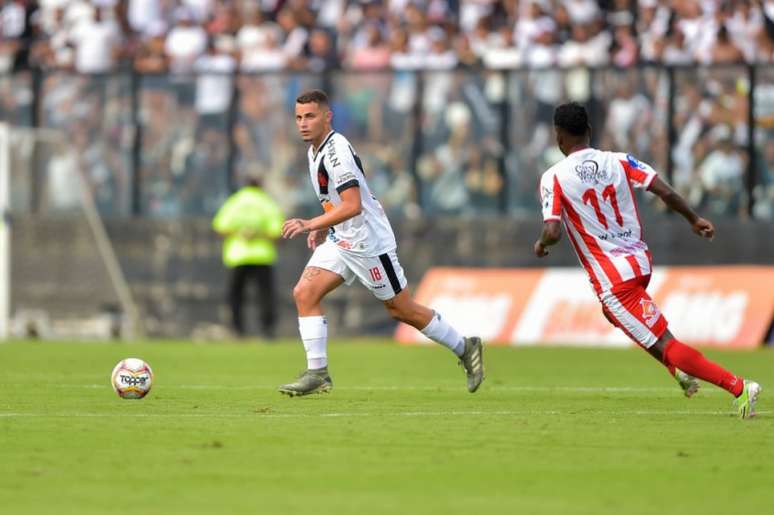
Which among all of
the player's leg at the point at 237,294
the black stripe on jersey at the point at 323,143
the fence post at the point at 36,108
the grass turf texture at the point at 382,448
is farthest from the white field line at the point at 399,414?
the fence post at the point at 36,108

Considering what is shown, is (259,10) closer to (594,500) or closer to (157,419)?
(157,419)

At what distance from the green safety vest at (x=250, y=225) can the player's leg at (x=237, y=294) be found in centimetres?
14

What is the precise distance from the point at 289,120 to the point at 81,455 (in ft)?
54.9

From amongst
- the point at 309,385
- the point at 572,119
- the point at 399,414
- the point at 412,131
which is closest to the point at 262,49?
the point at 412,131

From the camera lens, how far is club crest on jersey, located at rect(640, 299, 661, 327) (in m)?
11.2

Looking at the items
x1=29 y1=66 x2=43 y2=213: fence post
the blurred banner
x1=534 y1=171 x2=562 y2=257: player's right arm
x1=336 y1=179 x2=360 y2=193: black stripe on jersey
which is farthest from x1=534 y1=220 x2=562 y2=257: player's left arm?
x1=29 y1=66 x2=43 y2=213: fence post

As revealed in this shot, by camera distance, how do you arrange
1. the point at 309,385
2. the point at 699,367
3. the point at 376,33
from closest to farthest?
the point at 699,367 → the point at 309,385 → the point at 376,33

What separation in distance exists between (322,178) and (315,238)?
19.7 inches

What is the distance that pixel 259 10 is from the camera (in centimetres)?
2633

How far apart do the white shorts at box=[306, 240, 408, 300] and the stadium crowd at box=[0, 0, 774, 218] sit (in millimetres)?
→ 10913

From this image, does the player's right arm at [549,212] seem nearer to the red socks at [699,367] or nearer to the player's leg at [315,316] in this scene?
the red socks at [699,367]

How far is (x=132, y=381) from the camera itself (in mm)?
12141

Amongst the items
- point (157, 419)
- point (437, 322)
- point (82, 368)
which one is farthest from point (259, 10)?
point (157, 419)

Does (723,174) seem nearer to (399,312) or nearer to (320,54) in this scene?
(320,54)
